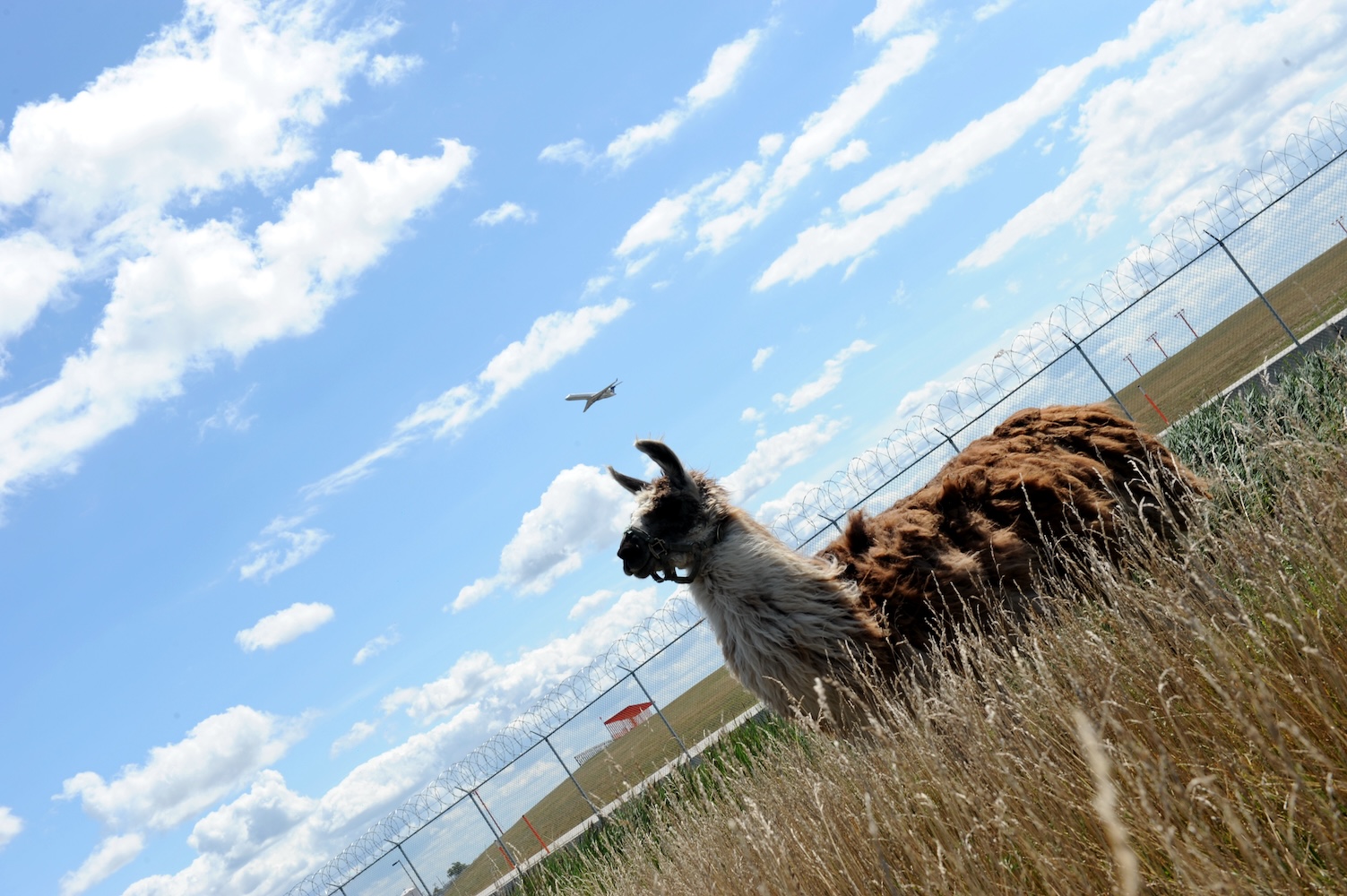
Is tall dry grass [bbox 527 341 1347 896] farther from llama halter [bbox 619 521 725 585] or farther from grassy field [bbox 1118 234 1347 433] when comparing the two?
grassy field [bbox 1118 234 1347 433]

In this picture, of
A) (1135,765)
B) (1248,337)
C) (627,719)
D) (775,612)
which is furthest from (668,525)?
(1248,337)

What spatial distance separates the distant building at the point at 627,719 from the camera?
530 inches

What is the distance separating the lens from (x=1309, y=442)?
4219mm

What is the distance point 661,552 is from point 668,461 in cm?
64

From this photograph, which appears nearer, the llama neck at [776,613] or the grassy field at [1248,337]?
the llama neck at [776,613]

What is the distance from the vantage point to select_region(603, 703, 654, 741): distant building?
530 inches

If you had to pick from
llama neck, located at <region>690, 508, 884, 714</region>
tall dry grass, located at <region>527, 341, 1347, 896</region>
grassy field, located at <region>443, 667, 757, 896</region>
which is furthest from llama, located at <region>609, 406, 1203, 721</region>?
grassy field, located at <region>443, 667, 757, 896</region>

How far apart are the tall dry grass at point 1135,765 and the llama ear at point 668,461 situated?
2.39 meters

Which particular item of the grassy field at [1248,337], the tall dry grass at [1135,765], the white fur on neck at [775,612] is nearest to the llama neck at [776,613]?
the white fur on neck at [775,612]

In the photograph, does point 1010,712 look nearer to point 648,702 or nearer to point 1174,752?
point 1174,752

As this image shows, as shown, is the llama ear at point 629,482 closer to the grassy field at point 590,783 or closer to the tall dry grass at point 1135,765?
the tall dry grass at point 1135,765

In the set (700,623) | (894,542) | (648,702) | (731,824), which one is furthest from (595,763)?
(731,824)

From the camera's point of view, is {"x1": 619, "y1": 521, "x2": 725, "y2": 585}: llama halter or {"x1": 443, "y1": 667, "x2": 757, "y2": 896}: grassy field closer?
{"x1": 619, "y1": 521, "x2": 725, "y2": 585}: llama halter

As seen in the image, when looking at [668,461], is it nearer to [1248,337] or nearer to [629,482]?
[629,482]
